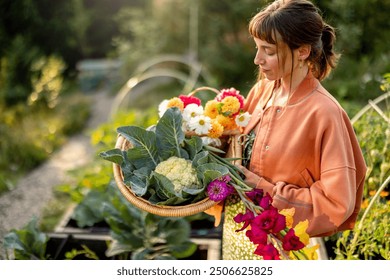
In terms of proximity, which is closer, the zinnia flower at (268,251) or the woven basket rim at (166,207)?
the zinnia flower at (268,251)

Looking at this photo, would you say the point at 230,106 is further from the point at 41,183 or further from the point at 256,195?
the point at 41,183

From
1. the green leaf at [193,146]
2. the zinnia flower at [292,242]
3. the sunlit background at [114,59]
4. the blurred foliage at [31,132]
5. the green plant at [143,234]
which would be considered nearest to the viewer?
the zinnia flower at [292,242]

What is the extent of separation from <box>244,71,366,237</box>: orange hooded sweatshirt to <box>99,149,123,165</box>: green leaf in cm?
48

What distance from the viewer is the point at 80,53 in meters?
8.25

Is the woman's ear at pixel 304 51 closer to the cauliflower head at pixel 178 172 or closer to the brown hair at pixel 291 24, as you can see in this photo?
the brown hair at pixel 291 24

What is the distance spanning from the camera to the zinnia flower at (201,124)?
1854 mm

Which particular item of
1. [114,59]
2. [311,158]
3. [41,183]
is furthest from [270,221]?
[114,59]

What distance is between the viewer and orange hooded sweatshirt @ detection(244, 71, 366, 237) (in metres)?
1.62

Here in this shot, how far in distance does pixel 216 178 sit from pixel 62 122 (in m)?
4.40

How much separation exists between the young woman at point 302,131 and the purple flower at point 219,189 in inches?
4.2

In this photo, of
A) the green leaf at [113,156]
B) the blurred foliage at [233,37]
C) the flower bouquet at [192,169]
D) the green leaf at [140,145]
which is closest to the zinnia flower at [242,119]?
the flower bouquet at [192,169]

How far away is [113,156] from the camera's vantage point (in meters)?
1.82

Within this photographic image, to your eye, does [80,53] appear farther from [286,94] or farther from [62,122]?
[286,94]

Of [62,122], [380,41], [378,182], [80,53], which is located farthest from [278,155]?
[80,53]
